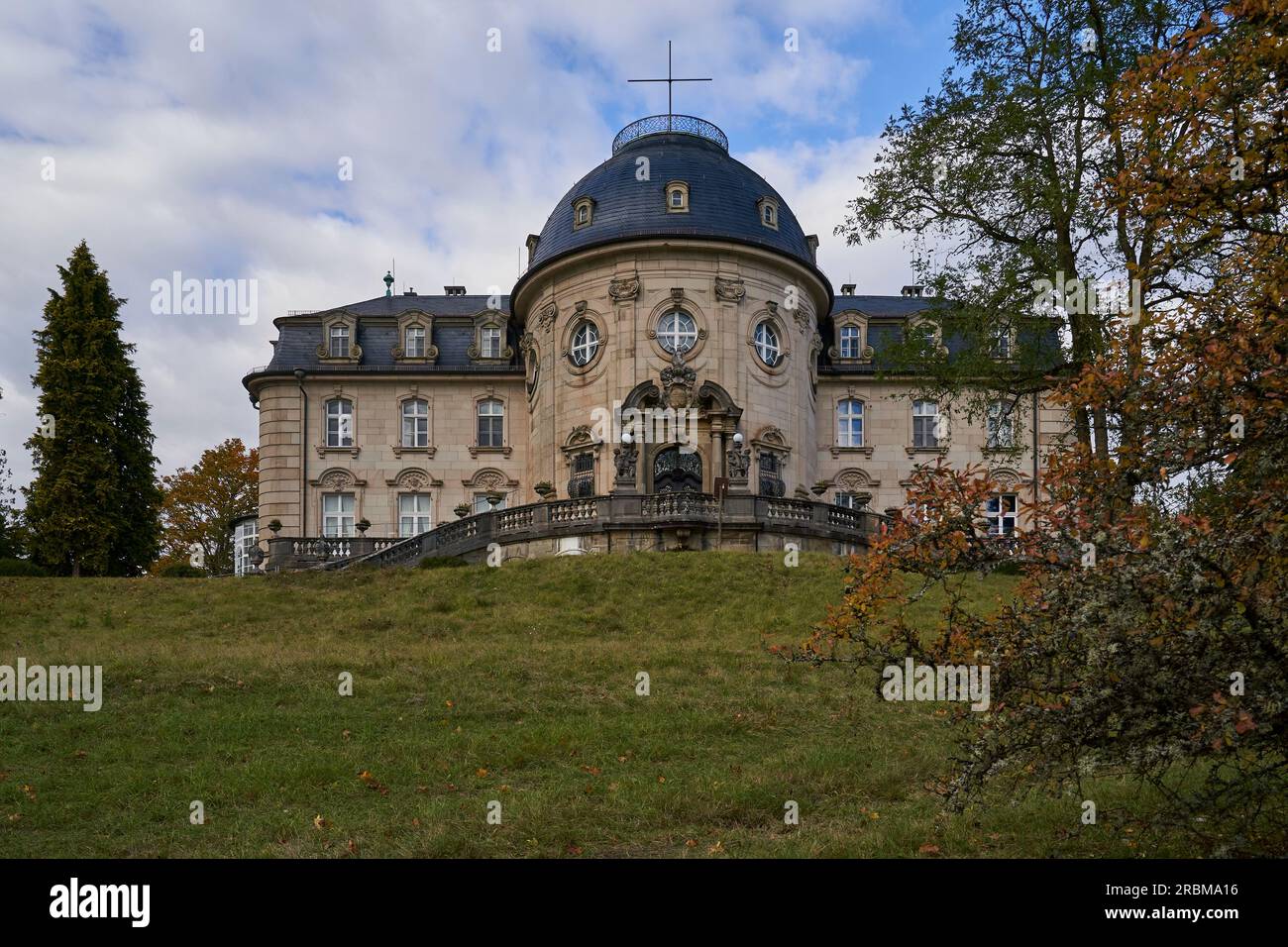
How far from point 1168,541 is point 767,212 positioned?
A: 110ft

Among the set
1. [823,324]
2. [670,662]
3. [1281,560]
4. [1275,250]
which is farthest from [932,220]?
[823,324]

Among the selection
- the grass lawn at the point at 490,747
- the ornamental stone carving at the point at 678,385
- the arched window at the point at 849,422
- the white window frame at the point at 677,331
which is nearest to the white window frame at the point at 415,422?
the white window frame at the point at 677,331

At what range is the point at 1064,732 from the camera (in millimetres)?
7180

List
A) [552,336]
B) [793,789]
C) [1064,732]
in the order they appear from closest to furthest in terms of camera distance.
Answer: [1064,732]
[793,789]
[552,336]

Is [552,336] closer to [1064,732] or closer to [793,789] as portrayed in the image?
[793,789]

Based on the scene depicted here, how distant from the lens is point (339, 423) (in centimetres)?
4288

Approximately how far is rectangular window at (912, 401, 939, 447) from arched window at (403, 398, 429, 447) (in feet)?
63.1

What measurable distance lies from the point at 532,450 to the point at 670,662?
2379 centimetres

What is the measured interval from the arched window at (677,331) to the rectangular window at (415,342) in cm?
Result: 1173

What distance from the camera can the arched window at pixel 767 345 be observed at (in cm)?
3766

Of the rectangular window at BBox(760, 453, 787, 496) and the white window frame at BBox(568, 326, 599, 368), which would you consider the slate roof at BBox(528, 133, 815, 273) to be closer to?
the white window frame at BBox(568, 326, 599, 368)

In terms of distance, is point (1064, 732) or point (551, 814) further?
point (551, 814)

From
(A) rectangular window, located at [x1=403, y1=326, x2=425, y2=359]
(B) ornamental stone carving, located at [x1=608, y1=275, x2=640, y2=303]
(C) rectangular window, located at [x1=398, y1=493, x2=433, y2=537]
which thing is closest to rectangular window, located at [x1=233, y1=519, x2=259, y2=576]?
(C) rectangular window, located at [x1=398, y1=493, x2=433, y2=537]

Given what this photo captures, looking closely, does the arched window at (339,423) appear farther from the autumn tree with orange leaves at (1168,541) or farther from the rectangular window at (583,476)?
the autumn tree with orange leaves at (1168,541)
